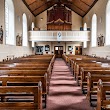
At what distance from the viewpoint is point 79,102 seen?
201 inches

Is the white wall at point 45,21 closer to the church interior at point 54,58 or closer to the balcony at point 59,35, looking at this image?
the church interior at point 54,58

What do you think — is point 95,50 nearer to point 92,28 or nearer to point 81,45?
point 92,28

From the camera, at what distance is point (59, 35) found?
24.2m

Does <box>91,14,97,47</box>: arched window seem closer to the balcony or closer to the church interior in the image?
the church interior

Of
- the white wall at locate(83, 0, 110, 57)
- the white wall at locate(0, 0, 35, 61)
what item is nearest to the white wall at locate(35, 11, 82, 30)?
the white wall at locate(83, 0, 110, 57)

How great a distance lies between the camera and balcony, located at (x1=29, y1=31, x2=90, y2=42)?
24.3 metres

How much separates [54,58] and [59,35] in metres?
5.42

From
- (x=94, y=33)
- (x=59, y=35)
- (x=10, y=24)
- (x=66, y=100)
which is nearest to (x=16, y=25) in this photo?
(x=10, y=24)

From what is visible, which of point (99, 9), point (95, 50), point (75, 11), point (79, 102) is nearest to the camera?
point (79, 102)

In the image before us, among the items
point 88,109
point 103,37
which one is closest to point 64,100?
point 88,109

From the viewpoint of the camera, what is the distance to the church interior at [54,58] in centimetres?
414

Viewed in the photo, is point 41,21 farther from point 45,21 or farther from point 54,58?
point 54,58

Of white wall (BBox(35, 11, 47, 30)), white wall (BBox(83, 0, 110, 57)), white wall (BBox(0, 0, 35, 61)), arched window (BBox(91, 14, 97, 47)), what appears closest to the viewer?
white wall (BBox(0, 0, 35, 61))

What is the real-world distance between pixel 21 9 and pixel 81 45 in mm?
12038
